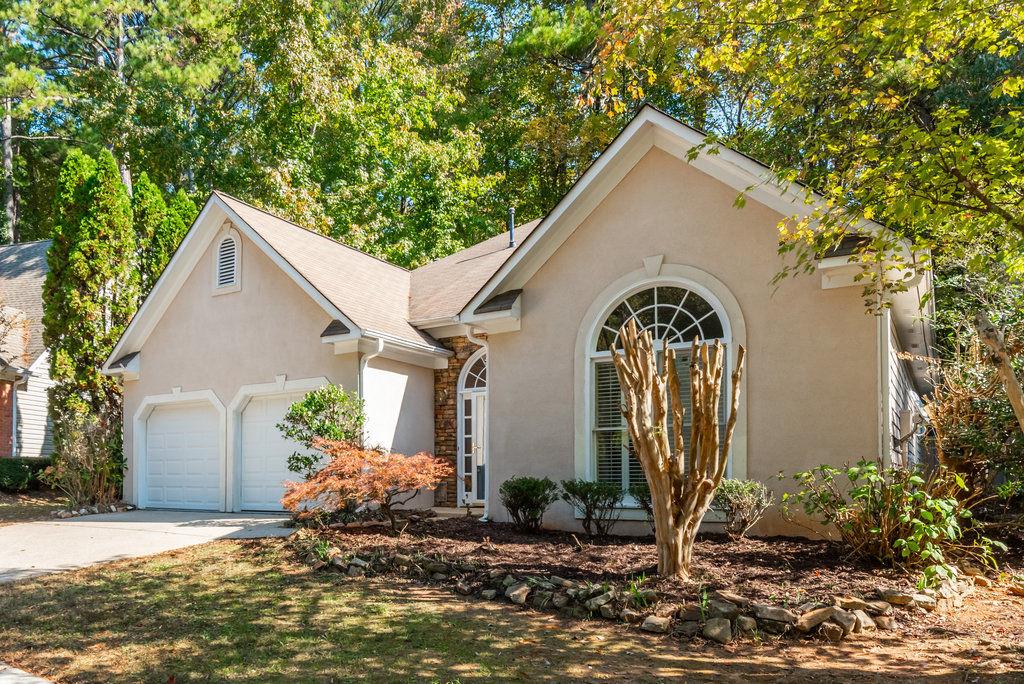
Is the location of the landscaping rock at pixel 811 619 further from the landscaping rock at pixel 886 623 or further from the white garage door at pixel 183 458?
the white garage door at pixel 183 458

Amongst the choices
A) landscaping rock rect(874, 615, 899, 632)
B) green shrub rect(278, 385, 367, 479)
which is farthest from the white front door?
landscaping rock rect(874, 615, 899, 632)

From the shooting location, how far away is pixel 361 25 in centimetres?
2902

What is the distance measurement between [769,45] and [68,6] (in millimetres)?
27040

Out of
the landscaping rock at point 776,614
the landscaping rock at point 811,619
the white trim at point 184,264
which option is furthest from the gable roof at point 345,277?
the landscaping rock at point 811,619

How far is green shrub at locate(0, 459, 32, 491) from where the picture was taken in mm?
19438

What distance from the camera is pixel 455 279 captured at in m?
16.4

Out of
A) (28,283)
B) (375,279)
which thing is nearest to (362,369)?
(375,279)

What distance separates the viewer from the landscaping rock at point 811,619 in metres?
6.21

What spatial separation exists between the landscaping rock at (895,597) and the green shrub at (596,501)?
3946 millimetres

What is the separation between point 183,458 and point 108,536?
4.54 meters

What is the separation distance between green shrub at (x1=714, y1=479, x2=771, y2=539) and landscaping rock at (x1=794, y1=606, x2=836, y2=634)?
2956 mm

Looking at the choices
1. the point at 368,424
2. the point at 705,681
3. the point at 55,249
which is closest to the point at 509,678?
the point at 705,681

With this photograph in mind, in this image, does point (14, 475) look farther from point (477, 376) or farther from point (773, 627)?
point (773, 627)

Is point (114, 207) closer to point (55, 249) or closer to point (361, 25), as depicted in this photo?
point (55, 249)
